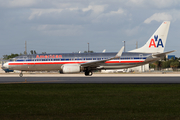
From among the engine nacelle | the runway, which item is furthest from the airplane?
the runway

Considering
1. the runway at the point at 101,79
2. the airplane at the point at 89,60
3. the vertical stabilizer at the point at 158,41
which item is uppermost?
the vertical stabilizer at the point at 158,41

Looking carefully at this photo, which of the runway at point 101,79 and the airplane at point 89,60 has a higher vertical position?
the airplane at point 89,60

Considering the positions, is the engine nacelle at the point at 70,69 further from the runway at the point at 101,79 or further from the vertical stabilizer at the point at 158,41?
the vertical stabilizer at the point at 158,41

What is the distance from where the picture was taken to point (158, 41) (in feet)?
147

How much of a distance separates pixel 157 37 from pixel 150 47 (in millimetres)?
2043

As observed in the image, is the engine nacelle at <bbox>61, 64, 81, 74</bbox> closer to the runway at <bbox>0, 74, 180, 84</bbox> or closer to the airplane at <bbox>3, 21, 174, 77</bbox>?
the airplane at <bbox>3, 21, 174, 77</bbox>

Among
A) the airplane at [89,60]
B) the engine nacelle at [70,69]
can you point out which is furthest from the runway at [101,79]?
the airplane at [89,60]

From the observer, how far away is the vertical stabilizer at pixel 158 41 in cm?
4466

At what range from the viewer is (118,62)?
42344 mm

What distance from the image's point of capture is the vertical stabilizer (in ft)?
147
